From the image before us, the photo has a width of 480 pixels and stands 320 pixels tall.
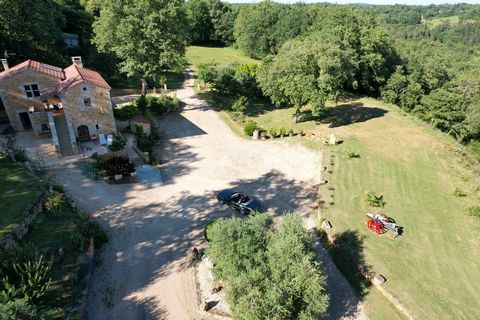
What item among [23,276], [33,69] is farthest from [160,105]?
[23,276]

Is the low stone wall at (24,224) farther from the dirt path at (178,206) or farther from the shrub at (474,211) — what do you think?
the shrub at (474,211)

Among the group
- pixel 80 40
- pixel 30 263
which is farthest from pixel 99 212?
pixel 80 40

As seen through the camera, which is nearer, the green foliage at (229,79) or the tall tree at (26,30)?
the tall tree at (26,30)

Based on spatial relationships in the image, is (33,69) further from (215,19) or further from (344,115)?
(215,19)

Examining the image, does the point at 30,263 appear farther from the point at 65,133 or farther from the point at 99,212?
the point at 65,133

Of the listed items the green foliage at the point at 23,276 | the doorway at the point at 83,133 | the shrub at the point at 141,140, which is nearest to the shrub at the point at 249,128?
the shrub at the point at 141,140

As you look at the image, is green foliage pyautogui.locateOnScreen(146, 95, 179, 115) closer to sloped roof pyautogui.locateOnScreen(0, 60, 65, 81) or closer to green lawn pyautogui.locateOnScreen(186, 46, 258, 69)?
sloped roof pyautogui.locateOnScreen(0, 60, 65, 81)
